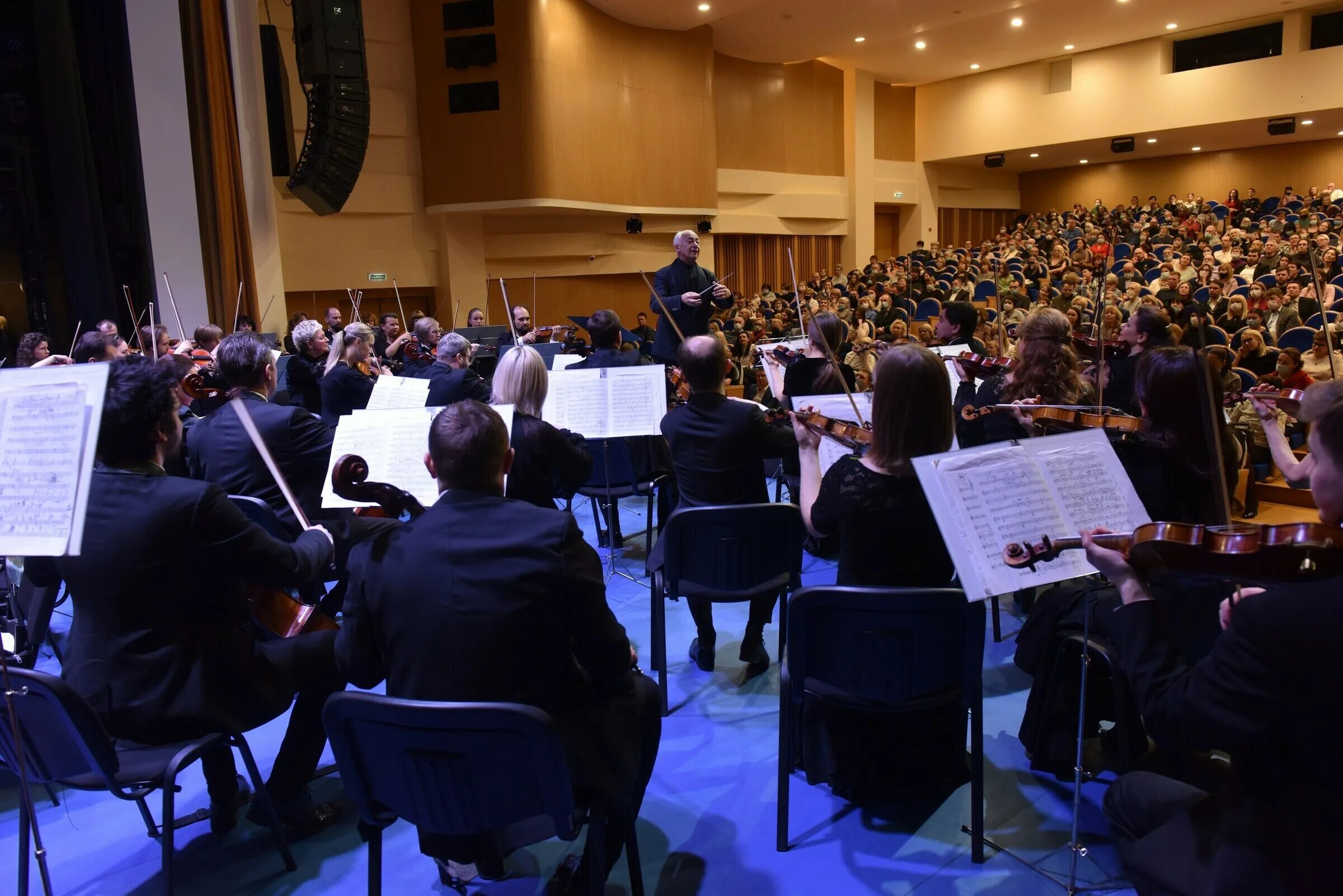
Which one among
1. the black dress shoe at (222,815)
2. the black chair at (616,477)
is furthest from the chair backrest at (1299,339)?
the black dress shoe at (222,815)

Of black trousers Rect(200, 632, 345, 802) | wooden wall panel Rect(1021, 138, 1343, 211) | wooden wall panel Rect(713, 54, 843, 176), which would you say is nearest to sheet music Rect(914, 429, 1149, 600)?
black trousers Rect(200, 632, 345, 802)

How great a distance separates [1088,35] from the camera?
53.3 ft

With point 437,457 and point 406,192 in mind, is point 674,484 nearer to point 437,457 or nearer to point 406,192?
point 437,457

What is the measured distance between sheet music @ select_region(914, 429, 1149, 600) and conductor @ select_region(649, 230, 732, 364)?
12.7ft

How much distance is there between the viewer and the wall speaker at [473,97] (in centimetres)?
1251

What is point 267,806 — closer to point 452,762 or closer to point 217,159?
point 452,762

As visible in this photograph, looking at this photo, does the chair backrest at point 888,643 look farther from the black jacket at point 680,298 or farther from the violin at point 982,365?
the black jacket at point 680,298

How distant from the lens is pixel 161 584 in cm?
192

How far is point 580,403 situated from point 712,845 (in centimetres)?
220

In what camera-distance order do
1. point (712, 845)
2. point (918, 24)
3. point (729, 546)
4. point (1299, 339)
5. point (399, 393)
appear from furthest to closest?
1. point (918, 24)
2. point (1299, 339)
3. point (399, 393)
4. point (729, 546)
5. point (712, 845)

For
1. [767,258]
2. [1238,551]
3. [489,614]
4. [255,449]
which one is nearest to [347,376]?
[255,449]

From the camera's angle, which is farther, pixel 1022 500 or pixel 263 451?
pixel 263 451

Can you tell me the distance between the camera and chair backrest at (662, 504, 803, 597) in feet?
9.46

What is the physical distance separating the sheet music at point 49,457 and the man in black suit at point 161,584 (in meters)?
0.15
